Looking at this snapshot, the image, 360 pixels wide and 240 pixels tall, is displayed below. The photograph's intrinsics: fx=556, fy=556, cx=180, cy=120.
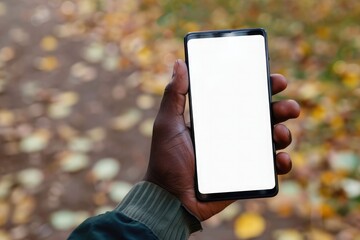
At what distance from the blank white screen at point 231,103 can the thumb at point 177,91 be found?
3 cm

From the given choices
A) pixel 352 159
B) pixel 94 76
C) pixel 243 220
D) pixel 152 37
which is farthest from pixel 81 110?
pixel 352 159

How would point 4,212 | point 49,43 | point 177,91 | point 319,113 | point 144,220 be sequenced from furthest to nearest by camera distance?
point 49,43 → point 319,113 → point 4,212 → point 177,91 → point 144,220

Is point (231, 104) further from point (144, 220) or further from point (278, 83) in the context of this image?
point (144, 220)

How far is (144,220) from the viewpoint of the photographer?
1503 millimetres

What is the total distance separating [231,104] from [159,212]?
1.28ft

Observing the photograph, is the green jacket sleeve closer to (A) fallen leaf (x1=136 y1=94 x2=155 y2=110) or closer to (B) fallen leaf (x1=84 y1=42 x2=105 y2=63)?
(A) fallen leaf (x1=136 y1=94 x2=155 y2=110)

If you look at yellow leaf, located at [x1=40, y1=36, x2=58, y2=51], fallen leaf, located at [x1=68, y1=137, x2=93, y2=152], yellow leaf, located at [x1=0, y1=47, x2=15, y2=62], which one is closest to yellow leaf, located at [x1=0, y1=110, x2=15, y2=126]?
fallen leaf, located at [x1=68, y1=137, x2=93, y2=152]

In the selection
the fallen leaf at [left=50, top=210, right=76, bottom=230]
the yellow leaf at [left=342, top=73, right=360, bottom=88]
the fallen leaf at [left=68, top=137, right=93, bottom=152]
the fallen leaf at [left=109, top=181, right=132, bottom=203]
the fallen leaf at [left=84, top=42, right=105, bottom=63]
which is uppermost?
the fallen leaf at [left=84, top=42, right=105, bottom=63]

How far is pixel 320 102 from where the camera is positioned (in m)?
2.76

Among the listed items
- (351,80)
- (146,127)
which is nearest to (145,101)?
(146,127)

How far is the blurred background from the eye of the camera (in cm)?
236

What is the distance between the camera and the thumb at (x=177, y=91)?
5.37ft

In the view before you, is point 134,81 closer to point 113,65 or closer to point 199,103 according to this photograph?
point 113,65

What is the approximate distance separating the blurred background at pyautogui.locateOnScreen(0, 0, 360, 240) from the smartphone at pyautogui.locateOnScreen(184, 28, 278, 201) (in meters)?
0.72
